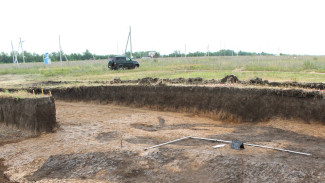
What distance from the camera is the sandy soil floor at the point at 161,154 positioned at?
516 cm

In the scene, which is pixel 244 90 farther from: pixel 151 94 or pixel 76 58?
pixel 76 58

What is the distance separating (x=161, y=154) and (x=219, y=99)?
4.87 m

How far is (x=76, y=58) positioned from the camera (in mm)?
68500

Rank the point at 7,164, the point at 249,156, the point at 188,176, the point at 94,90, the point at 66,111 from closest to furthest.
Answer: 1. the point at 188,176
2. the point at 249,156
3. the point at 7,164
4. the point at 66,111
5. the point at 94,90

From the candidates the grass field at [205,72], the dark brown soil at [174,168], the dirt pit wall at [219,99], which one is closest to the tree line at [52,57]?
the grass field at [205,72]

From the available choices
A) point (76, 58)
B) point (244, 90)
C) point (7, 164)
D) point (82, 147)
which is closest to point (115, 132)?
point (82, 147)

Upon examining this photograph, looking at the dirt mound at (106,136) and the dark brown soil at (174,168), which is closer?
the dark brown soil at (174,168)

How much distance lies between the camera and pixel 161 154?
6.23m

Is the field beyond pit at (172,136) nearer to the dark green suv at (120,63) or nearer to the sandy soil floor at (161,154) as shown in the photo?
the sandy soil floor at (161,154)

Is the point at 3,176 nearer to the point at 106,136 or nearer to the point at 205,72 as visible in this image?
the point at 106,136

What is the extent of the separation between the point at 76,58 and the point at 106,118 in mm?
61246

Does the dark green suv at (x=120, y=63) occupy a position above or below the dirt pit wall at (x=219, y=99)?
above

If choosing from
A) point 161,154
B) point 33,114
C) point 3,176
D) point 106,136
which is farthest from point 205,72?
point 3,176

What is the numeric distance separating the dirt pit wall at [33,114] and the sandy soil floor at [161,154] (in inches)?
13.4
